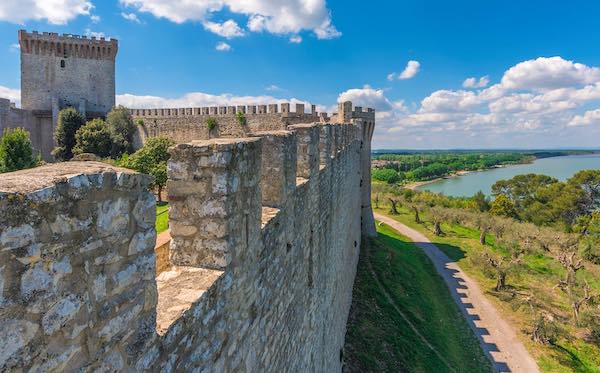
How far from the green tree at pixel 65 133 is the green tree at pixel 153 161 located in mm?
7984

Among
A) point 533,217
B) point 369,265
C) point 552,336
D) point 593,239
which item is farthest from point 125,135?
point 533,217

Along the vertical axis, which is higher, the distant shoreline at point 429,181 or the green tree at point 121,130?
the green tree at point 121,130

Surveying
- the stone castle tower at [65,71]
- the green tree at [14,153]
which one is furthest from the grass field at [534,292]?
the stone castle tower at [65,71]

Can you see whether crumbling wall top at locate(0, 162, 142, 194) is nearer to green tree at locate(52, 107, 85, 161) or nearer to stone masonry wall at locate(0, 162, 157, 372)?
stone masonry wall at locate(0, 162, 157, 372)

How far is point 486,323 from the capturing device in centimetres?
1678

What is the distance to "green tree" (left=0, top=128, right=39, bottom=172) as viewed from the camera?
1575 cm

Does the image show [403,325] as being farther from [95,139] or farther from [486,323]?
[95,139]

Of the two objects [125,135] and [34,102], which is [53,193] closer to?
[125,135]

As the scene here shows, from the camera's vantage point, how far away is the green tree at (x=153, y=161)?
18469 mm

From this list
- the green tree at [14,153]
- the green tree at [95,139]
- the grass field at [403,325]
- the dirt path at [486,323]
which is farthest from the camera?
the green tree at [95,139]

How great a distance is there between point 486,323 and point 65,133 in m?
26.7

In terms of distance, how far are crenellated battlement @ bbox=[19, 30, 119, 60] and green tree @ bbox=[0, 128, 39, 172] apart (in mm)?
15253

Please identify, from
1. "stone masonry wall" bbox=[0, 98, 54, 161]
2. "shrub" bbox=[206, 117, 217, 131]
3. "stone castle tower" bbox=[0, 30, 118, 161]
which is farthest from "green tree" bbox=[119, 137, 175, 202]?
"stone masonry wall" bbox=[0, 98, 54, 161]

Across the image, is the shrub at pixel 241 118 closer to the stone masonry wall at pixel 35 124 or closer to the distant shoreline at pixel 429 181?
the stone masonry wall at pixel 35 124
